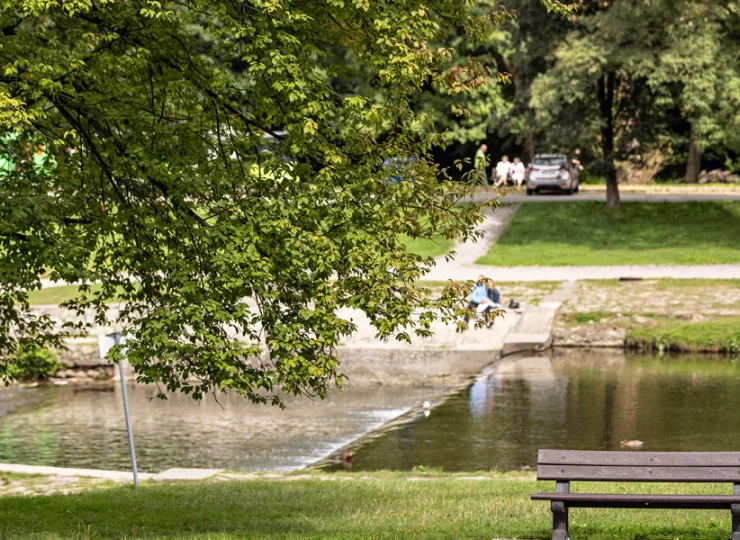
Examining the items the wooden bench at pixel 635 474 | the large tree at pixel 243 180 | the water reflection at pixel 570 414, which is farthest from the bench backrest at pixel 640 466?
the water reflection at pixel 570 414

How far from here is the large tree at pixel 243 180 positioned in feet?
33.2

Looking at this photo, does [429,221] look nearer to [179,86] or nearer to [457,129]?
[179,86]

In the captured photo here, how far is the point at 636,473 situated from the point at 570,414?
11878mm

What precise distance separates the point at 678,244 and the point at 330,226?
2801 centimetres

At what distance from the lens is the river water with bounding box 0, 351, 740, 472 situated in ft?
59.8

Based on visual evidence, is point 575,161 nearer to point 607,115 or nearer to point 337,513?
point 607,115

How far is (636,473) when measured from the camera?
8578 millimetres

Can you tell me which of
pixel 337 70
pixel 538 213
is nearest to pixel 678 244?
pixel 538 213

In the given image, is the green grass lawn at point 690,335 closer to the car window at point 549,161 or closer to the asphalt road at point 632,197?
the asphalt road at point 632,197

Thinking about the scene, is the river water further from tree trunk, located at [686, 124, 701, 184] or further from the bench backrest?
tree trunk, located at [686, 124, 701, 184]

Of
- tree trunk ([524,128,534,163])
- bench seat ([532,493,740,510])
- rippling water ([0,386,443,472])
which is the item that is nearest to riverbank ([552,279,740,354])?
rippling water ([0,386,443,472])

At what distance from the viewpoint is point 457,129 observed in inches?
2159

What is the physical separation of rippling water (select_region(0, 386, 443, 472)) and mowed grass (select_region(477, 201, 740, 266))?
12463 millimetres

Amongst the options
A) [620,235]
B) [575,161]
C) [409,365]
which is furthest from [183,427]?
[575,161]
